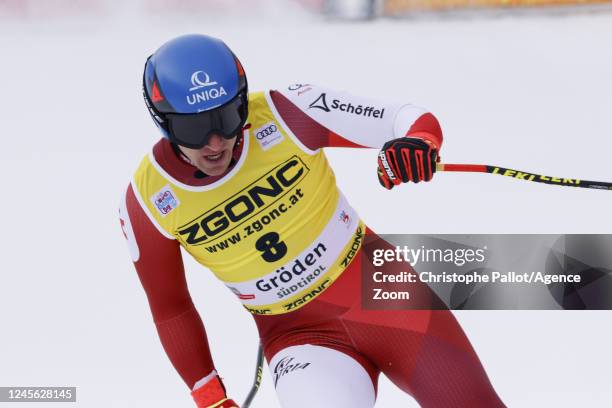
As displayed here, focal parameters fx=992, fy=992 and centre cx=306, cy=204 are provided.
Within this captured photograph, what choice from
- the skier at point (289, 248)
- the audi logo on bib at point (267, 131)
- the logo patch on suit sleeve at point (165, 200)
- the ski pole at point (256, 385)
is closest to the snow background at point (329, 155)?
the ski pole at point (256, 385)

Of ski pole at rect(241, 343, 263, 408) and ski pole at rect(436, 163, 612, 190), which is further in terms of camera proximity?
ski pole at rect(241, 343, 263, 408)

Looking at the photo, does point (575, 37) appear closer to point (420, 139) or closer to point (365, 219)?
point (365, 219)

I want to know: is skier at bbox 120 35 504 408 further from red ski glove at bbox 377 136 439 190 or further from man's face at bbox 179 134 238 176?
red ski glove at bbox 377 136 439 190

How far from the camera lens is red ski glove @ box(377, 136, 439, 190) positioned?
292 cm

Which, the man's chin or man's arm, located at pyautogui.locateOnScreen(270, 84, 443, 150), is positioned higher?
man's arm, located at pyautogui.locateOnScreen(270, 84, 443, 150)

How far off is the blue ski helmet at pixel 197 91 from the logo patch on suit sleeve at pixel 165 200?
24 centimetres

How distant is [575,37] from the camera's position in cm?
562

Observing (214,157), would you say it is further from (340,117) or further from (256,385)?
(256,385)

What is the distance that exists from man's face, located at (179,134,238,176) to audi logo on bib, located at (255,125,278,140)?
5.8 inches

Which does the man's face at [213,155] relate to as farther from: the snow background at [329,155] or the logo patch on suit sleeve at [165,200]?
the snow background at [329,155]

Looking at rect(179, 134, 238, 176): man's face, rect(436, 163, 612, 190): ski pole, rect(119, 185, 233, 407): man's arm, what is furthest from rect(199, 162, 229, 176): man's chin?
rect(436, 163, 612, 190): ski pole

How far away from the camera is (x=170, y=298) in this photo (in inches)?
131

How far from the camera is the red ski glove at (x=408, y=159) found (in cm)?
292

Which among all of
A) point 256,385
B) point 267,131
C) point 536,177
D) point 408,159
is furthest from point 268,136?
point 256,385
